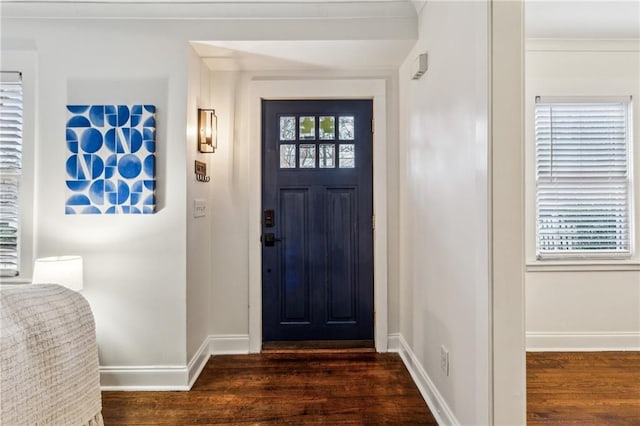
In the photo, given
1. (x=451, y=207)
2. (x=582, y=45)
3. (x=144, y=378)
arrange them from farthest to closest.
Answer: (x=582, y=45)
(x=144, y=378)
(x=451, y=207)

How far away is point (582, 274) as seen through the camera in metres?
2.83

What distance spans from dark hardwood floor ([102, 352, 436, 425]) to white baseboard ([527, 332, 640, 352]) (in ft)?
3.71

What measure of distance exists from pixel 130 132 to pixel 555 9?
2915mm

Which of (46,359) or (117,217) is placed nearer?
(46,359)

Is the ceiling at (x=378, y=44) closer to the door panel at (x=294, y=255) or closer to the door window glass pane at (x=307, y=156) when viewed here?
the door window glass pane at (x=307, y=156)

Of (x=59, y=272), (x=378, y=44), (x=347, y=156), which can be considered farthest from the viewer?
(x=347, y=156)

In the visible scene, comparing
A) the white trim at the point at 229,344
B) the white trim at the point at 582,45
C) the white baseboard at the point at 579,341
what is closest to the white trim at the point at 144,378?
the white trim at the point at 229,344

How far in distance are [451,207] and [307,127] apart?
4.92 ft

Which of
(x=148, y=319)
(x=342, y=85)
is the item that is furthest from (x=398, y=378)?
(x=342, y=85)

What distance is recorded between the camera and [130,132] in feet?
7.45

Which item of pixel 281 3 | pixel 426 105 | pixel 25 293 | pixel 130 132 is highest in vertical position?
pixel 281 3

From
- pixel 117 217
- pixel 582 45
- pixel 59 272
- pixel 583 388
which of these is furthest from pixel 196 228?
pixel 582 45

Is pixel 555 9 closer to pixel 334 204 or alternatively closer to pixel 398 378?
pixel 334 204

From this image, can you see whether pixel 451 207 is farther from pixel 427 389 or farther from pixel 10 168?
pixel 10 168
